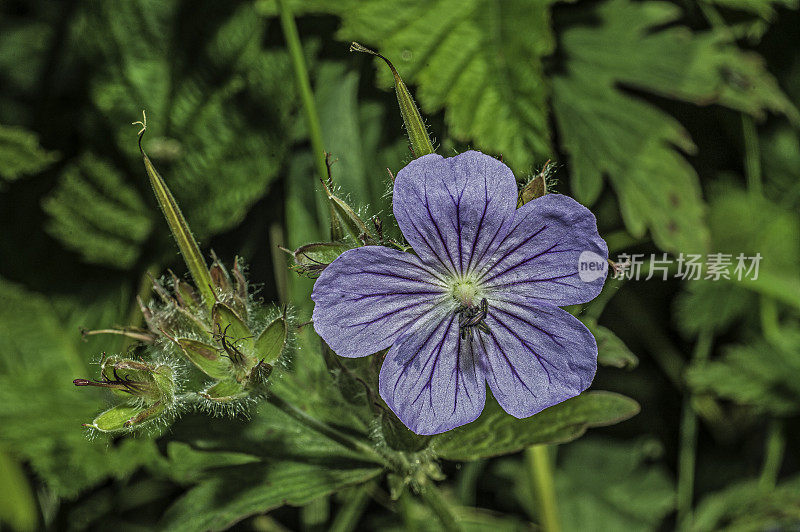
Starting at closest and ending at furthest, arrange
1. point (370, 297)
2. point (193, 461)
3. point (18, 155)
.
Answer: point (370, 297) → point (193, 461) → point (18, 155)

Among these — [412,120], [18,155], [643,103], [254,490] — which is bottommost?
[254,490]

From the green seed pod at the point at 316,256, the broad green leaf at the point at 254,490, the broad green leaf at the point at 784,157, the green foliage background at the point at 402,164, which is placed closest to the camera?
the green seed pod at the point at 316,256

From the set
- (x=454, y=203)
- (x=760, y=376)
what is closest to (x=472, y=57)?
(x=454, y=203)

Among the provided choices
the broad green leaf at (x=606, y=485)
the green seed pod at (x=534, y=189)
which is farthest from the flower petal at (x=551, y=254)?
the broad green leaf at (x=606, y=485)

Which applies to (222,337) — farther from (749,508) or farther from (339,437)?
(749,508)

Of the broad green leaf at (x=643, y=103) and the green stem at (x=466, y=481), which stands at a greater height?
the broad green leaf at (x=643, y=103)

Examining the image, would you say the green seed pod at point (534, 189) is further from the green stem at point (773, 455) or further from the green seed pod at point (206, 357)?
the green stem at point (773, 455)

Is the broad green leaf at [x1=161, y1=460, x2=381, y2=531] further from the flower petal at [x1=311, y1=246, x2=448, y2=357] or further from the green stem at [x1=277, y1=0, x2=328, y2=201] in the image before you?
the green stem at [x1=277, y1=0, x2=328, y2=201]
